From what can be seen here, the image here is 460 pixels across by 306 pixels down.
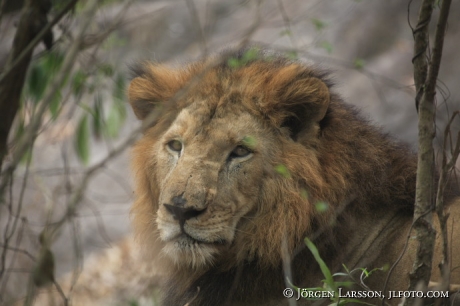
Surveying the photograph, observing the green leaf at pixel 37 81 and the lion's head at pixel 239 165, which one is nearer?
the lion's head at pixel 239 165

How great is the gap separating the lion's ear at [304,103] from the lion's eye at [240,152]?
399 millimetres

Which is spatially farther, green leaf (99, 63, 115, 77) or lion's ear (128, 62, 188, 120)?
green leaf (99, 63, 115, 77)

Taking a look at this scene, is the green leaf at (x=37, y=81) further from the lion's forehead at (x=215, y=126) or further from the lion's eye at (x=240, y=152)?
the lion's eye at (x=240, y=152)

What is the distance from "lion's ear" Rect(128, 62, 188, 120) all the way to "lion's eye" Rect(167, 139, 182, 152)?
545 millimetres

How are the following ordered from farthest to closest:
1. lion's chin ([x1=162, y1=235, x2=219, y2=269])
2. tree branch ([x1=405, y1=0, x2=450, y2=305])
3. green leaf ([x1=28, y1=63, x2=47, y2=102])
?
green leaf ([x1=28, y1=63, x2=47, y2=102]), lion's chin ([x1=162, y1=235, x2=219, y2=269]), tree branch ([x1=405, y1=0, x2=450, y2=305])

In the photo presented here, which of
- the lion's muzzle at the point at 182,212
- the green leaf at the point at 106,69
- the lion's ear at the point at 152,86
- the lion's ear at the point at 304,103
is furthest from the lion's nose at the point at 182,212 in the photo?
the green leaf at the point at 106,69

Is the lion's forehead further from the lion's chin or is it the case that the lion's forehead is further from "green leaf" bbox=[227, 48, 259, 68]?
the lion's chin

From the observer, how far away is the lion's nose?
15.1 feet

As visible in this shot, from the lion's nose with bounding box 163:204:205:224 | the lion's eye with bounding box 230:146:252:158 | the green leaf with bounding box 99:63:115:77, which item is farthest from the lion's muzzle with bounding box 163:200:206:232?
the green leaf with bounding box 99:63:115:77

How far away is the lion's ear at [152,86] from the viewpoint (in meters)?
5.72

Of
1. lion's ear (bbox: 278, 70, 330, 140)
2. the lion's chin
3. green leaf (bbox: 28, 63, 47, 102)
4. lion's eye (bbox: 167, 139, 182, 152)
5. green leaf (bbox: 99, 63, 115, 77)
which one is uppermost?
green leaf (bbox: 99, 63, 115, 77)

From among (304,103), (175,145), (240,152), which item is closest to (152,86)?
(175,145)

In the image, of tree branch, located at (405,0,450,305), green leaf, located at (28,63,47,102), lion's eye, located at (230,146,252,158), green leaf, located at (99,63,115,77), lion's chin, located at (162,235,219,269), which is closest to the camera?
tree branch, located at (405,0,450,305)

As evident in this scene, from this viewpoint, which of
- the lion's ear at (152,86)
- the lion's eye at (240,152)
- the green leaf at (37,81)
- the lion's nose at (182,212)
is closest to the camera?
the lion's nose at (182,212)
